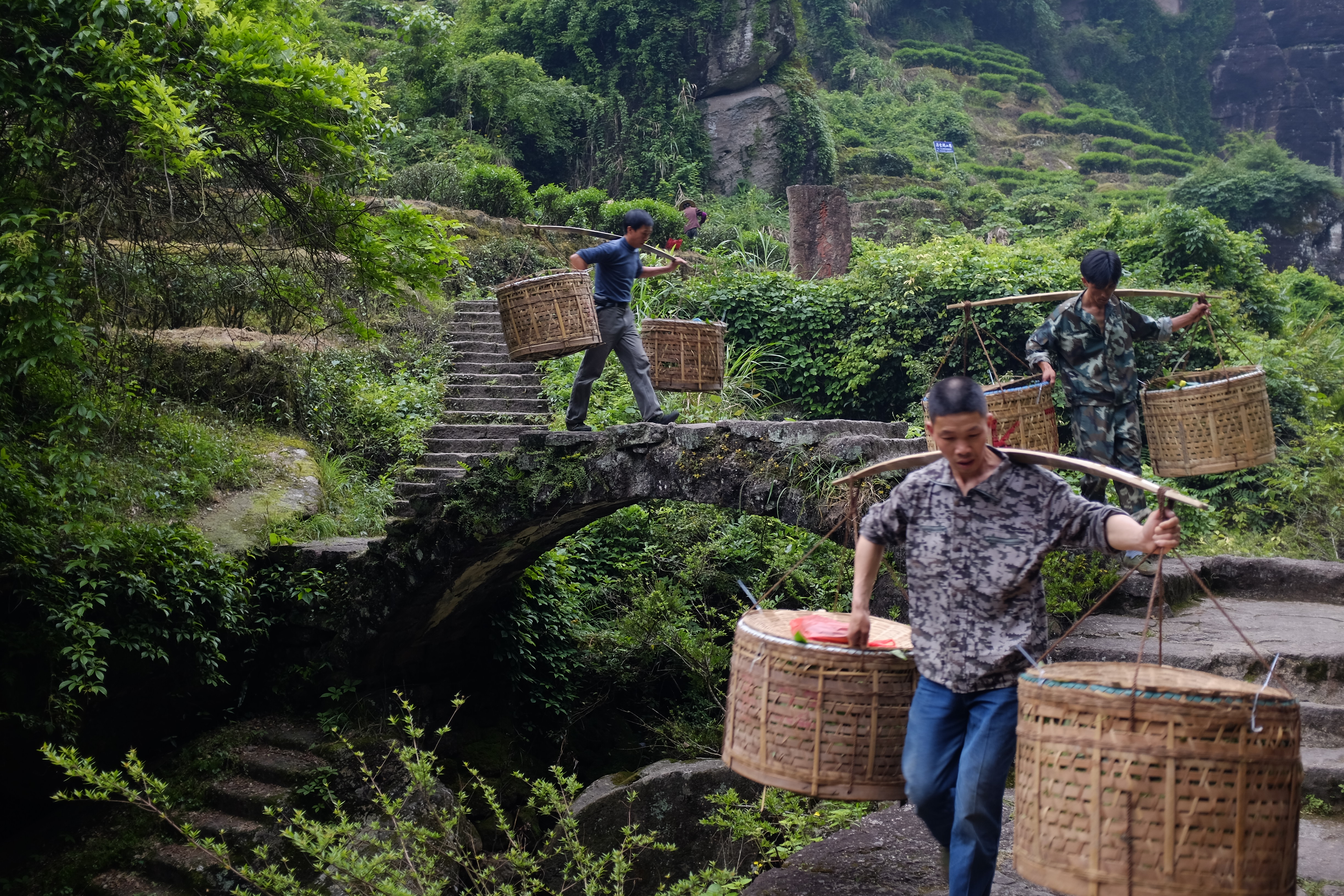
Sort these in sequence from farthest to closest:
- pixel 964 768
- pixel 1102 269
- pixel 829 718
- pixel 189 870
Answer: pixel 189 870, pixel 1102 269, pixel 829 718, pixel 964 768

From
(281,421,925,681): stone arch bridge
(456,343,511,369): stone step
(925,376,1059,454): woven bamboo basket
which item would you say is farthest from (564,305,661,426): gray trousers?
(456,343,511,369): stone step

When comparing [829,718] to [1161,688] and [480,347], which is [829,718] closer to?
[1161,688]

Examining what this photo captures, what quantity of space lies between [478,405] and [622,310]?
227 inches

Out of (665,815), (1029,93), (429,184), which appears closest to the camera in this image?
(665,815)

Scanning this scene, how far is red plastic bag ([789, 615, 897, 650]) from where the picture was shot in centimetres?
336

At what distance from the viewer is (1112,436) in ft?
18.4

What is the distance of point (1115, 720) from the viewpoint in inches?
98.7

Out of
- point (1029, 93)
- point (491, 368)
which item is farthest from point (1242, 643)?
point (1029, 93)

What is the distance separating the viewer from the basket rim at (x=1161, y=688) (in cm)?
245

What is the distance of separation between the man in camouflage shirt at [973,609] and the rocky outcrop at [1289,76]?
36545mm

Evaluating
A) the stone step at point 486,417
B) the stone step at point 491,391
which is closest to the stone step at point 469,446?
the stone step at point 486,417

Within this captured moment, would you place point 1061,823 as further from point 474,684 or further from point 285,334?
point 285,334

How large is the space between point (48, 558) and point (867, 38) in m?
33.6

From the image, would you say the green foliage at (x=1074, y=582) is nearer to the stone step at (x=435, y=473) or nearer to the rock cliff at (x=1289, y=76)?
the stone step at (x=435, y=473)
